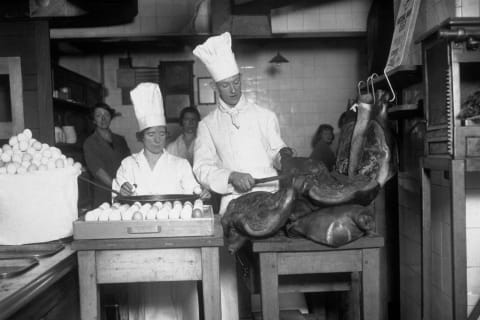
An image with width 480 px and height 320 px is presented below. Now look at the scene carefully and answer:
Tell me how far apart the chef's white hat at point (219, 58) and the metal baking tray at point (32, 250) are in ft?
4.31

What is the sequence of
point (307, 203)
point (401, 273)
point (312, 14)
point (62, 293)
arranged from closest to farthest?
point (62, 293)
point (307, 203)
point (401, 273)
point (312, 14)

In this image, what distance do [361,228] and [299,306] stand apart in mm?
1256

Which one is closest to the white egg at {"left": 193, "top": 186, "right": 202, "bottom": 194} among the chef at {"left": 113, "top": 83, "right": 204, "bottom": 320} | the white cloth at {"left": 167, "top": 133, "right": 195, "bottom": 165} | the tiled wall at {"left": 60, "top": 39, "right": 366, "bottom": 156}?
the chef at {"left": 113, "top": 83, "right": 204, "bottom": 320}

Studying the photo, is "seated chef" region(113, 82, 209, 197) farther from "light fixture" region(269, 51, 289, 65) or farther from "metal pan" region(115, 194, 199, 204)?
"light fixture" region(269, 51, 289, 65)

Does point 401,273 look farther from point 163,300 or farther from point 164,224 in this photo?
point 164,224

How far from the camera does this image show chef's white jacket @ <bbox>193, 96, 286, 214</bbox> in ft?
9.71

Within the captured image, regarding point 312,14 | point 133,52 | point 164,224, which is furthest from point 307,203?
point 133,52

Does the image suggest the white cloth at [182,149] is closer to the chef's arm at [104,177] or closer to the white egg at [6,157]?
the chef's arm at [104,177]

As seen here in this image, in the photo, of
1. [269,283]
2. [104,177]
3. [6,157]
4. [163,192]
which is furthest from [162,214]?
[104,177]

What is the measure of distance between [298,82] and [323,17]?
136cm

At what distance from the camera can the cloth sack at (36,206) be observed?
195cm

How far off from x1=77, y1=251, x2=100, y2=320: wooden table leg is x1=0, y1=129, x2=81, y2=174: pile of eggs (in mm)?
441

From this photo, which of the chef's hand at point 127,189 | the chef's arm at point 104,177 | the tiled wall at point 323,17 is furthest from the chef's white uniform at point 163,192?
the tiled wall at point 323,17

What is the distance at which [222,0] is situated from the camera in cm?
493
